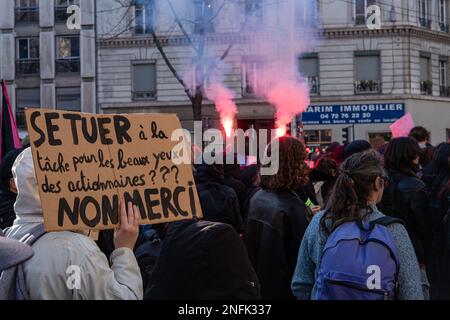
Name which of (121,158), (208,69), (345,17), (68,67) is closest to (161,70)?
(208,69)

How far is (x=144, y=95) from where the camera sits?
27453 mm

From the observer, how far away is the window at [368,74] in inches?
1030

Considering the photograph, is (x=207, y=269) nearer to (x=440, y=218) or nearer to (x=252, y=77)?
(x=440, y=218)

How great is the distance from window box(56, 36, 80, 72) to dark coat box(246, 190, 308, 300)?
27667mm

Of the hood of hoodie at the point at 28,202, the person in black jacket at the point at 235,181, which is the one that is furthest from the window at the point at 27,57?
the hood of hoodie at the point at 28,202

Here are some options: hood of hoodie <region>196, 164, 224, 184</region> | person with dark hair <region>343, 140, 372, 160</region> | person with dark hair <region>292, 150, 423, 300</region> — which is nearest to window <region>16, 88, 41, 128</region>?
hood of hoodie <region>196, 164, 224, 184</region>

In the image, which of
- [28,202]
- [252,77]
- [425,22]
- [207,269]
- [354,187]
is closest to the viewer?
[207,269]

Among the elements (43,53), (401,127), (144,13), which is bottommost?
(401,127)

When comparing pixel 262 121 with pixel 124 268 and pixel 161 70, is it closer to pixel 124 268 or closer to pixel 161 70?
pixel 161 70

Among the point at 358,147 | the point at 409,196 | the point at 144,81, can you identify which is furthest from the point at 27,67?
the point at 409,196

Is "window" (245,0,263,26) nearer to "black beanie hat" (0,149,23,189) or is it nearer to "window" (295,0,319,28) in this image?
"window" (295,0,319,28)

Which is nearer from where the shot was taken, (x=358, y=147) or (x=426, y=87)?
(x=358, y=147)

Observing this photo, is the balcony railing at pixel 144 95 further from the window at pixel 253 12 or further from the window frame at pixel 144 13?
the window at pixel 253 12

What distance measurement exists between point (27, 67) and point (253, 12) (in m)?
14.6
